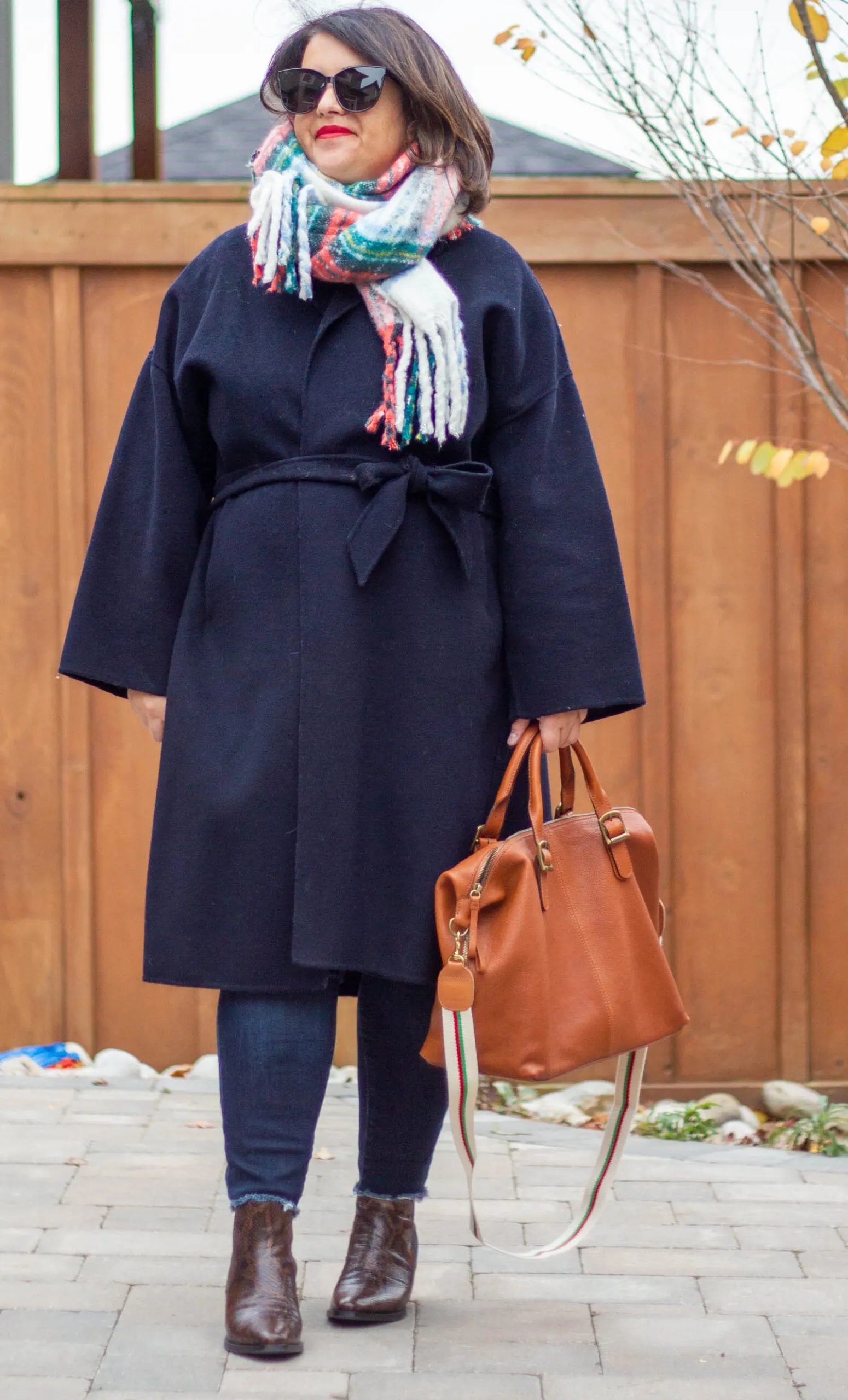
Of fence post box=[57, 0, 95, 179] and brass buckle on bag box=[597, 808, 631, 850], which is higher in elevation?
fence post box=[57, 0, 95, 179]

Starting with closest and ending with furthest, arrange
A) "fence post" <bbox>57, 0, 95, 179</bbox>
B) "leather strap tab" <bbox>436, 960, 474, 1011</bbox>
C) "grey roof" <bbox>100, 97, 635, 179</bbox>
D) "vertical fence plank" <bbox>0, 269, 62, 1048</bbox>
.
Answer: "leather strap tab" <bbox>436, 960, 474, 1011</bbox>, "vertical fence plank" <bbox>0, 269, 62, 1048</bbox>, "fence post" <bbox>57, 0, 95, 179</bbox>, "grey roof" <bbox>100, 97, 635, 179</bbox>

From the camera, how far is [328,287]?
6.88ft

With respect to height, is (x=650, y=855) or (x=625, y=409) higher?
(x=625, y=409)

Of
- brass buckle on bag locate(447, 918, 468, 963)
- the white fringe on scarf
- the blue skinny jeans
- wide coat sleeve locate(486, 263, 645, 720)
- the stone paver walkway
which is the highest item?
the white fringe on scarf

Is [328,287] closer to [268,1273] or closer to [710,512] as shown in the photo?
[268,1273]

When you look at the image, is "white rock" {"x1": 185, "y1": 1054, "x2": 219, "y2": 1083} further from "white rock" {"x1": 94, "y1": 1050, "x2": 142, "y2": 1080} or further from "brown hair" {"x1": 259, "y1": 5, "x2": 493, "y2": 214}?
"brown hair" {"x1": 259, "y1": 5, "x2": 493, "y2": 214}

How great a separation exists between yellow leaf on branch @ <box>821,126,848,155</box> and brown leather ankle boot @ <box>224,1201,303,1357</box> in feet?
6.59

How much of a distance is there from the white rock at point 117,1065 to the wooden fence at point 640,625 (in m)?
0.09

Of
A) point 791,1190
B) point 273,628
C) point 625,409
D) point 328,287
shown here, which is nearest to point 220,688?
point 273,628

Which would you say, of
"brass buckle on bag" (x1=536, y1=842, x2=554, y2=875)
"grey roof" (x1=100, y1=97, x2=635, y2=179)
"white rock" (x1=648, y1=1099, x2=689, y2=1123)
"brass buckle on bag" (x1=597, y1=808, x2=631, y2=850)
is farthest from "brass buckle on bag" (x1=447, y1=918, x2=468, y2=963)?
"grey roof" (x1=100, y1=97, x2=635, y2=179)

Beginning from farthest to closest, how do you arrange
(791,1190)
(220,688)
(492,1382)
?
(791,1190), (220,688), (492,1382)

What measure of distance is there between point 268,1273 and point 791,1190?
116 cm

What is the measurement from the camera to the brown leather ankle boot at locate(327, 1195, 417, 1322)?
210cm

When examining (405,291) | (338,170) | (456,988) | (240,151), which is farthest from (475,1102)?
(240,151)
